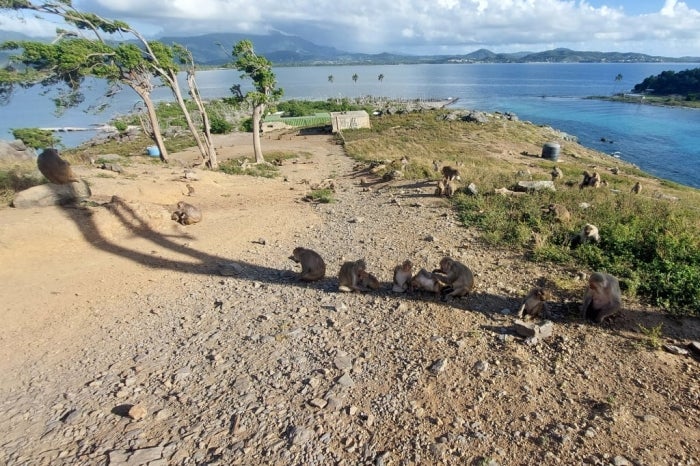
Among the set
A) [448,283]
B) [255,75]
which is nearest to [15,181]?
[448,283]

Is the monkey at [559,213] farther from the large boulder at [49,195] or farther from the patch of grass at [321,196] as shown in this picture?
the large boulder at [49,195]

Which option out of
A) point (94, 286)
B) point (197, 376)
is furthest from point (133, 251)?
point (197, 376)

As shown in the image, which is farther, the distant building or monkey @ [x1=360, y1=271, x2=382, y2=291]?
the distant building

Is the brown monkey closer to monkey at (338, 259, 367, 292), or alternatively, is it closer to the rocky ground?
the rocky ground

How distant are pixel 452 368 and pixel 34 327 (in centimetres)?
647

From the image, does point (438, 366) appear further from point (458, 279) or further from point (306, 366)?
point (458, 279)

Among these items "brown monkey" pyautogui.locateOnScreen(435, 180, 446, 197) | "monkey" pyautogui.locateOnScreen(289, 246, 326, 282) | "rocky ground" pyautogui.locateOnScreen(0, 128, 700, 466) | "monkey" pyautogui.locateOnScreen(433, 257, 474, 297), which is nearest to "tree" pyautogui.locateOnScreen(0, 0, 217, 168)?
"rocky ground" pyautogui.locateOnScreen(0, 128, 700, 466)

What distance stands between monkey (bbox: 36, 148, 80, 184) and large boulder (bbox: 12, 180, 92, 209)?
0.17 meters

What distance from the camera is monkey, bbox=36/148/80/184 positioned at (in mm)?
10383

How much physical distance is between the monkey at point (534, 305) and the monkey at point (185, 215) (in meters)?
8.85

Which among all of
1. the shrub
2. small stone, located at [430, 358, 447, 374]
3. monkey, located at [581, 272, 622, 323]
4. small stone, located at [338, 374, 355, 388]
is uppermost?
monkey, located at [581, 272, 622, 323]

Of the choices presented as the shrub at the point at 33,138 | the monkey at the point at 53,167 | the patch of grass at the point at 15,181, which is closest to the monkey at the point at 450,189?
the monkey at the point at 53,167

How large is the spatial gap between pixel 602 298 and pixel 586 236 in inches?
121

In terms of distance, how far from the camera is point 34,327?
6.26 meters
